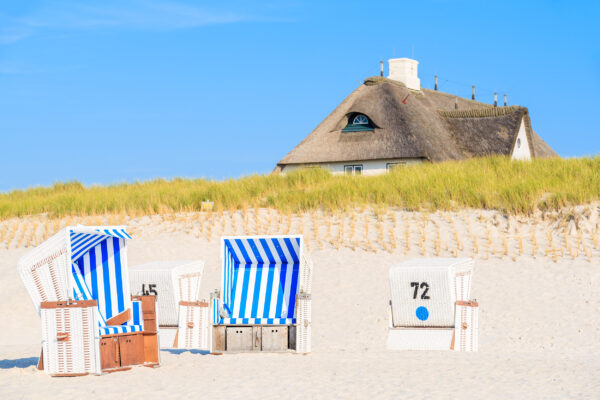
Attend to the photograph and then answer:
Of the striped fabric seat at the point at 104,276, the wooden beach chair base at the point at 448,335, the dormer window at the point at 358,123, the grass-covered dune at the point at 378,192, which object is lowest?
the wooden beach chair base at the point at 448,335

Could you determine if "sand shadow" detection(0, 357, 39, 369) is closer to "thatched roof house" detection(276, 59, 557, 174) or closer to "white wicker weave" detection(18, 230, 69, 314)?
"white wicker weave" detection(18, 230, 69, 314)

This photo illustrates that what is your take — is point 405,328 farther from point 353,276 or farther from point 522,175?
point 522,175

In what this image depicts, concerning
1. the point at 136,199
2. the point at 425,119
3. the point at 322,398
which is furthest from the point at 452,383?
the point at 425,119

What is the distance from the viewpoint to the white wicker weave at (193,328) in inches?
454

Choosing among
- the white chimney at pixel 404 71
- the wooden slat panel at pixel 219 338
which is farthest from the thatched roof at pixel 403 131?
the wooden slat panel at pixel 219 338

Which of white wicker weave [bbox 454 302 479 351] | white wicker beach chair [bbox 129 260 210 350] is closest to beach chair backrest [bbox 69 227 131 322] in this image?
white wicker beach chair [bbox 129 260 210 350]

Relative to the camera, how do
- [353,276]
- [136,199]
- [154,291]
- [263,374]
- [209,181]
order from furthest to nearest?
[209,181], [136,199], [353,276], [154,291], [263,374]

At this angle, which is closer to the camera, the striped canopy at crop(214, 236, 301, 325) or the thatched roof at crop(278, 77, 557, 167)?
the striped canopy at crop(214, 236, 301, 325)

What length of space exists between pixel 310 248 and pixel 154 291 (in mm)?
7506

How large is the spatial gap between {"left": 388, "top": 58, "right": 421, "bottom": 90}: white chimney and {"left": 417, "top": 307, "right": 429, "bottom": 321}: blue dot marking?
26687 millimetres

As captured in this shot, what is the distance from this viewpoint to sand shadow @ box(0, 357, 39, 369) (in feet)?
29.5

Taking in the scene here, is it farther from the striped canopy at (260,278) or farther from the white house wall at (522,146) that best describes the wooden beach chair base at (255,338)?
the white house wall at (522,146)

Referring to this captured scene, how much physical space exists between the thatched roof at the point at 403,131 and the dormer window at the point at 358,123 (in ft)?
0.72

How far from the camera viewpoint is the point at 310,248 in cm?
1859
